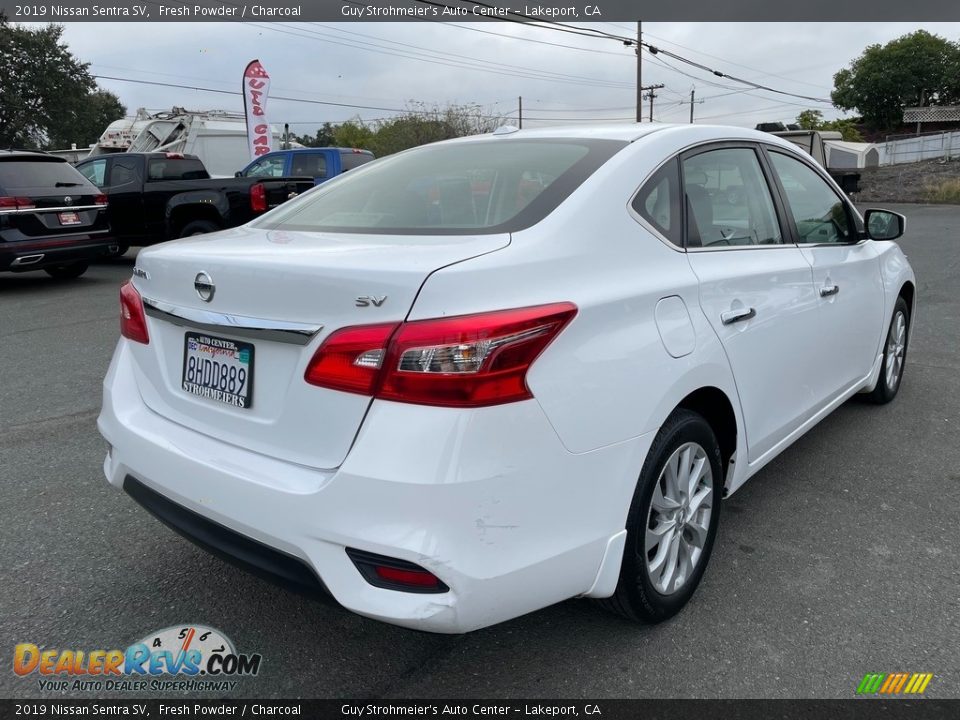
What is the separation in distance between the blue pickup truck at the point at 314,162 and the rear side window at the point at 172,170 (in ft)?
3.56

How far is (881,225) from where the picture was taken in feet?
13.2

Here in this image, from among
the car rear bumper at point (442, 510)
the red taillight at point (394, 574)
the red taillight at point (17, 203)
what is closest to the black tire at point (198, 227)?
the red taillight at point (17, 203)

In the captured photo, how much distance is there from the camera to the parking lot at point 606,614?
2283 mm

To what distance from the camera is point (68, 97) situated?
4706 centimetres

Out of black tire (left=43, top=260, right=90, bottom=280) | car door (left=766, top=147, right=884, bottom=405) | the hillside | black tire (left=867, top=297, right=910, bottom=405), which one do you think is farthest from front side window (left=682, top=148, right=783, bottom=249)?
the hillside

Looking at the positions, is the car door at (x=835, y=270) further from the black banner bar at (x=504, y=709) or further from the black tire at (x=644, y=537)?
the black banner bar at (x=504, y=709)

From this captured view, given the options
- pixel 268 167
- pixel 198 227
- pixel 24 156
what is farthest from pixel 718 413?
pixel 268 167

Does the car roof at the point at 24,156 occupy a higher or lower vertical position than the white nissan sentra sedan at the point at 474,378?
higher

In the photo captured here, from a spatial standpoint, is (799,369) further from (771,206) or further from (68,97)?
(68,97)

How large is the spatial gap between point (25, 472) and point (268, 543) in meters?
2.43

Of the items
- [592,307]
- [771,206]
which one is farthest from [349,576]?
[771,206]

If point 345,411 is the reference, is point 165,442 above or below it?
below

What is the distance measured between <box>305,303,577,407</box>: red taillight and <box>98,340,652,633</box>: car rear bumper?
0.04 metres

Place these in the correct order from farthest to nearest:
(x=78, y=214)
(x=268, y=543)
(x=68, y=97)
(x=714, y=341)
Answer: (x=68, y=97), (x=78, y=214), (x=714, y=341), (x=268, y=543)
